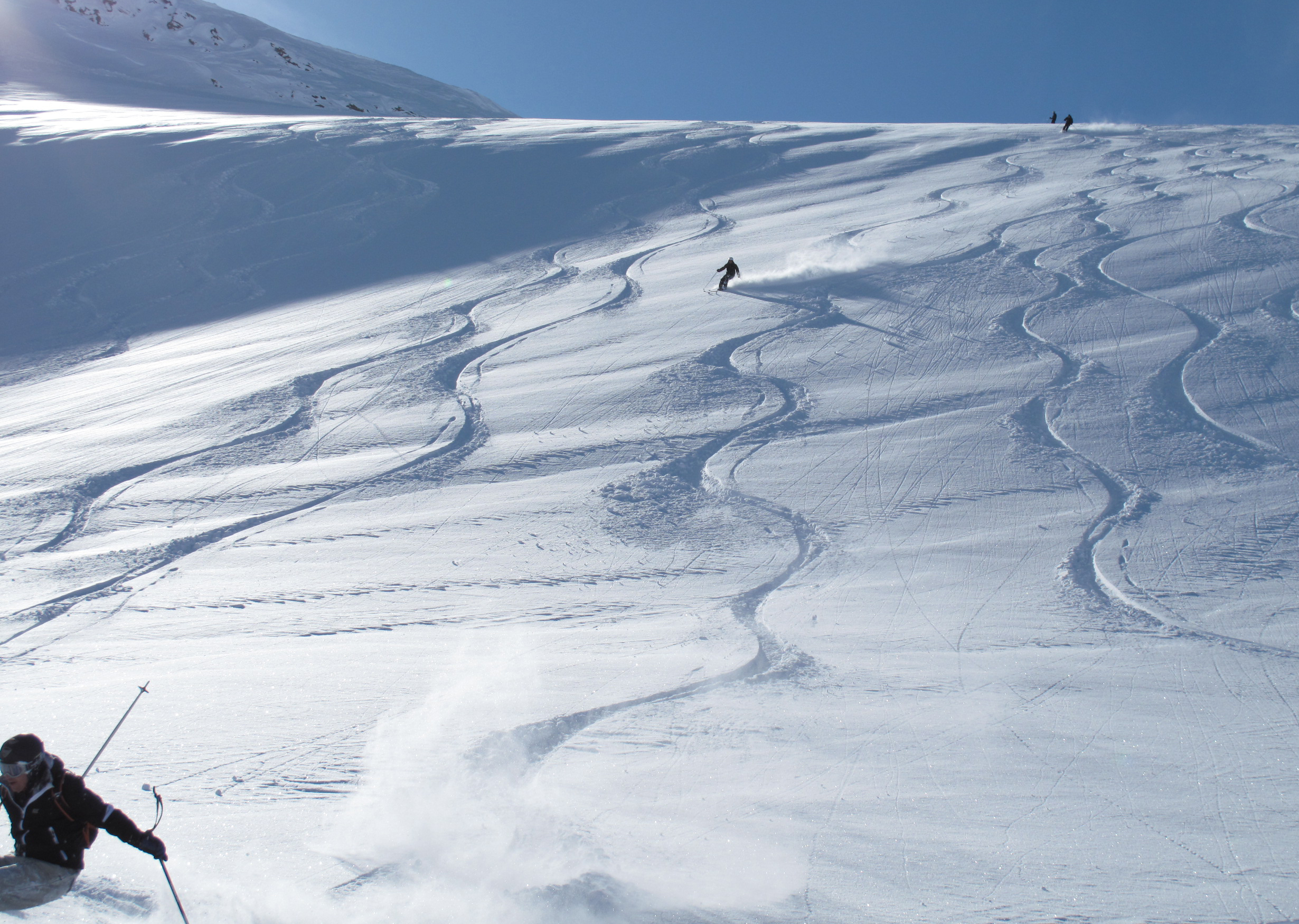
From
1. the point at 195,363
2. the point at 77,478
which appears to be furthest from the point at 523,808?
the point at 195,363

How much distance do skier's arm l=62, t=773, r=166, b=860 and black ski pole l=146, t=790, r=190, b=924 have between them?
31 mm

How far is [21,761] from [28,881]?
0.40 meters

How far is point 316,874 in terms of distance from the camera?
2.76 meters

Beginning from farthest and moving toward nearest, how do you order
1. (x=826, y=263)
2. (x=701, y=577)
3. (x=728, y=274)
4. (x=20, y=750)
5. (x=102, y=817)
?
(x=826, y=263), (x=728, y=274), (x=701, y=577), (x=102, y=817), (x=20, y=750)

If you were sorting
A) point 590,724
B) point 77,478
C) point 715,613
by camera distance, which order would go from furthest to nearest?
point 77,478 < point 715,613 < point 590,724

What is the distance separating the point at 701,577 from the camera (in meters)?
4.86

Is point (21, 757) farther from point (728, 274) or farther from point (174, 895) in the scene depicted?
point (728, 274)

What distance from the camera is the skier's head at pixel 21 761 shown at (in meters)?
2.11

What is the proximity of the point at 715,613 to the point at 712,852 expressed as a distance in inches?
65.4

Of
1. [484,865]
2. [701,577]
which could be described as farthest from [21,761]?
[701,577]

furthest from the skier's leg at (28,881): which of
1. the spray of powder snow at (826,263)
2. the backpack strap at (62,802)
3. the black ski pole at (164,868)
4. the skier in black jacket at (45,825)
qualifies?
the spray of powder snow at (826,263)

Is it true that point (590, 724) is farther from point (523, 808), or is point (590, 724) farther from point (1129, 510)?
point (1129, 510)

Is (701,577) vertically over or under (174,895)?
under

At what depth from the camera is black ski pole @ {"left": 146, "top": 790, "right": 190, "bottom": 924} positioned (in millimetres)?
2201
